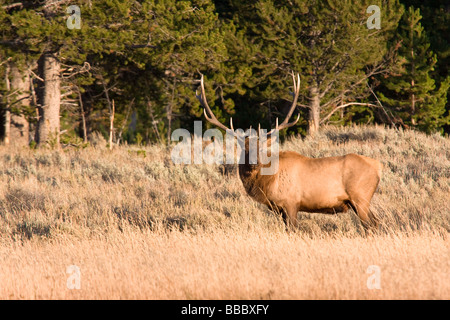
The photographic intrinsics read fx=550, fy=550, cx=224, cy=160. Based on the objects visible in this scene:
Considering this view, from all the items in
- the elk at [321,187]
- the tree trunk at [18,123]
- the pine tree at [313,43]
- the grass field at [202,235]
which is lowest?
the grass field at [202,235]

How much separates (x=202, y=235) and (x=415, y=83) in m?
13.0

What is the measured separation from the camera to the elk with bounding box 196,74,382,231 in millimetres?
6328

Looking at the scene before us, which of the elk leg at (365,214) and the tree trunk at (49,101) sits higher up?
the tree trunk at (49,101)

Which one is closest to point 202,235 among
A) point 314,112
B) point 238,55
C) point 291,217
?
point 291,217

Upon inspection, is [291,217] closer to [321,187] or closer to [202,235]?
[321,187]

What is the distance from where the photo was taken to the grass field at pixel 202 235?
439cm

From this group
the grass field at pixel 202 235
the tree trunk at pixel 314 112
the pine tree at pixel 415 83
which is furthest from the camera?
the pine tree at pixel 415 83

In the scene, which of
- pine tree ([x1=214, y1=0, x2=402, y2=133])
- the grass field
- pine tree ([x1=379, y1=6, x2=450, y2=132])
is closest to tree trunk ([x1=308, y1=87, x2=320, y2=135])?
pine tree ([x1=214, y1=0, x2=402, y2=133])

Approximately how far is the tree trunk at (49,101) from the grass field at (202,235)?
→ 161 centimetres

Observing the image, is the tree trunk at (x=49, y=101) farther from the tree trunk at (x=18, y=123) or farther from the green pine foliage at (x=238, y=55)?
the tree trunk at (x=18, y=123)

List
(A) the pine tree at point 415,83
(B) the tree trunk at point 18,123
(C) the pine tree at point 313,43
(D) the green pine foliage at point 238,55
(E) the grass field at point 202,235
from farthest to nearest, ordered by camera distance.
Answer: (A) the pine tree at point 415,83, (B) the tree trunk at point 18,123, (C) the pine tree at point 313,43, (D) the green pine foliage at point 238,55, (E) the grass field at point 202,235

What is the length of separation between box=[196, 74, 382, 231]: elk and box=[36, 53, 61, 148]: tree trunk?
8.45 meters

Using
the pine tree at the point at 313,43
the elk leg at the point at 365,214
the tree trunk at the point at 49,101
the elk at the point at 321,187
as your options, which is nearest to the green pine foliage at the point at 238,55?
the pine tree at the point at 313,43

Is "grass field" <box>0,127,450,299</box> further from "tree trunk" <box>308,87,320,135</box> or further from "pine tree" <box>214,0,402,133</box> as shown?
"tree trunk" <box>308,87,320,135</box>
